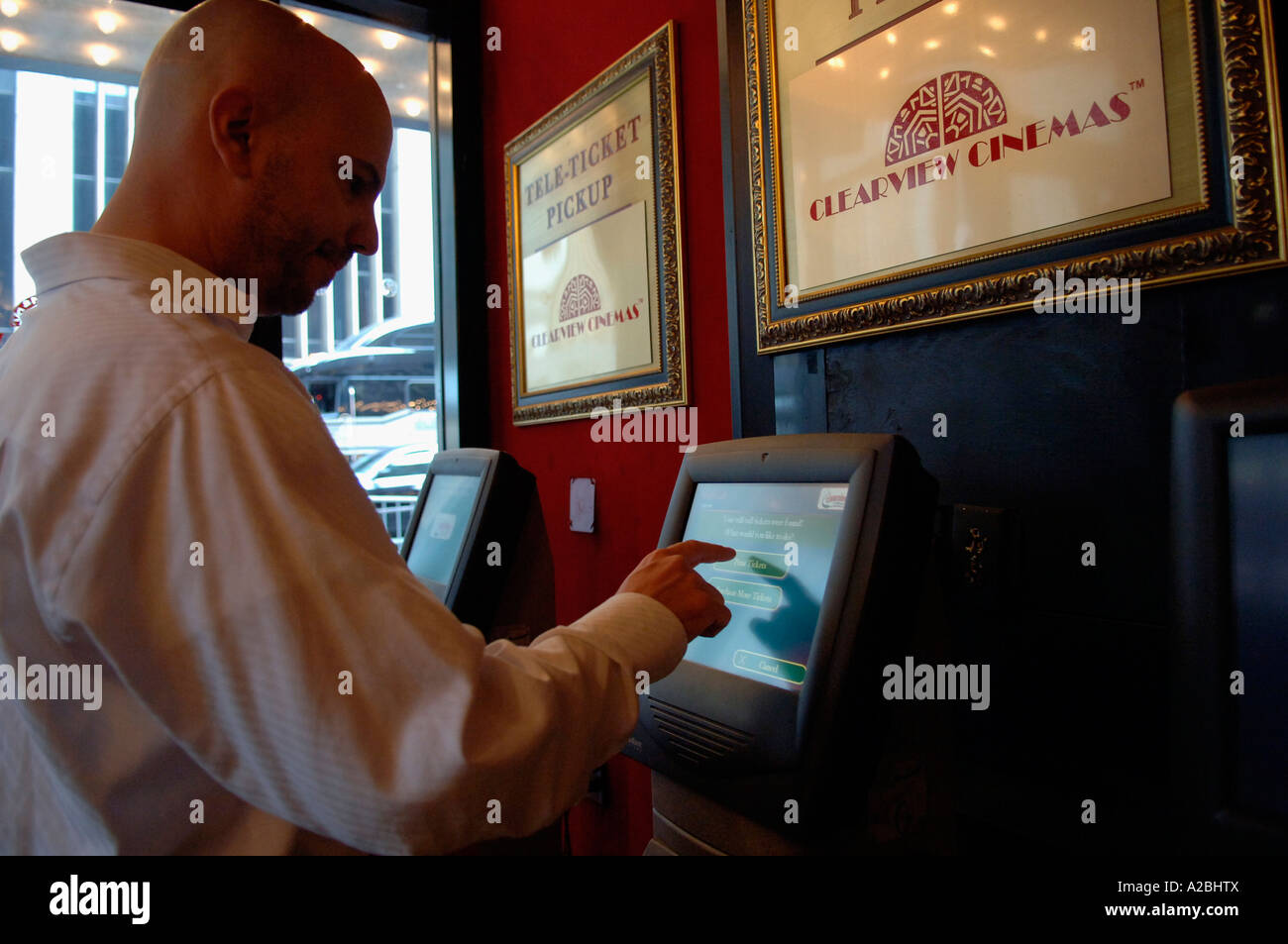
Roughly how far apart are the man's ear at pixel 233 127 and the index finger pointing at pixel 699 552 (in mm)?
624

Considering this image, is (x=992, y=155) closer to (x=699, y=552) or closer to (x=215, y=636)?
(x=699, y=552)

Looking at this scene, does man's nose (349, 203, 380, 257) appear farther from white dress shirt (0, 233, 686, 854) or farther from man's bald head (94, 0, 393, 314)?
white dress shirt (0, 233, 686, 854)

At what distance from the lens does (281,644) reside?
0.60 metres

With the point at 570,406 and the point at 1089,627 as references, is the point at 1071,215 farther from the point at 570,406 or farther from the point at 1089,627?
the point at 570,406

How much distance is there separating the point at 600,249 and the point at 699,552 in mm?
1365

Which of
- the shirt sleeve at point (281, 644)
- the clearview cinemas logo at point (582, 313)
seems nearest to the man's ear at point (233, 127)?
the shirt sleeve at point (281, 644)

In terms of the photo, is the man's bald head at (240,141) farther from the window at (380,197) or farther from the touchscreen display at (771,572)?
the window at (380,197)

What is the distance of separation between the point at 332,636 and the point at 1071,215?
3.49 feet

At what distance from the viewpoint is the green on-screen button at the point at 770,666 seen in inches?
38.6

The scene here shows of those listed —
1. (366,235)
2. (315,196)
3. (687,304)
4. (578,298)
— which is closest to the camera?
(315,196)

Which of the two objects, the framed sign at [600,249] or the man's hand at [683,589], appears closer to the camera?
the man's hand at [683,589]

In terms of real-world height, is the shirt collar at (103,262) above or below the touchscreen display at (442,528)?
above

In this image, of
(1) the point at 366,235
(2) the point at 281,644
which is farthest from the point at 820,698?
(1) the point at 366,235

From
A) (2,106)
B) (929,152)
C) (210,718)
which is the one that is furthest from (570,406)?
(2,106)
